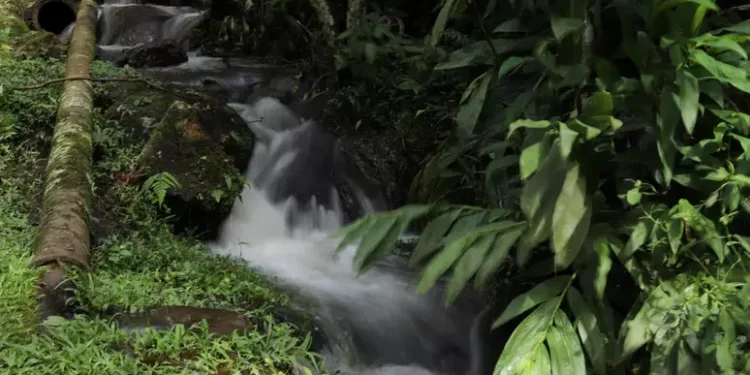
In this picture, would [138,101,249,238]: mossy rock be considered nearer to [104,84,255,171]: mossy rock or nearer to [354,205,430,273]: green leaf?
[104,84,255,171]: mossy rock

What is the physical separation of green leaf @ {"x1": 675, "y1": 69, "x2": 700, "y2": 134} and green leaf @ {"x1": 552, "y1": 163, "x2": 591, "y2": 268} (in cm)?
40

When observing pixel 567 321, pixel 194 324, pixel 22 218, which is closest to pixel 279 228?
pixel 22 218

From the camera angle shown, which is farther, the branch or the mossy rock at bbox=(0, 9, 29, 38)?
the mossy rock at bbox=(0, 9, 29, 38)

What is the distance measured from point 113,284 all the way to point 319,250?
1816mm

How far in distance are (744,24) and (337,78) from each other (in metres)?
4.28

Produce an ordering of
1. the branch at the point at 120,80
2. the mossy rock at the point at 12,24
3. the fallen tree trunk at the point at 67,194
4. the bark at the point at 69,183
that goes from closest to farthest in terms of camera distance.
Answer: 1. the fallen tree trunk at the point at 67,194
2. the bark at the point at 69,183
3. the branch at the point at 120,80
4. the mossy rock at the point at 12,24

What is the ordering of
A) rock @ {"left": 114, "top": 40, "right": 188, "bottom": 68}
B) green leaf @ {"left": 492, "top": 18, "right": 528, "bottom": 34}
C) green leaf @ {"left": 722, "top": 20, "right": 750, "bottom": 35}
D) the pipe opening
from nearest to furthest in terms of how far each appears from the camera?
green leaf @ {"left": 722, "top": 20, "right": 750, "bottom": 35}
green leaf @ {"left": 492, "top": 18, "right": 528, "bottom": 34}
rock @ {"left": 114, "top": 40, "right": 188, "bottom": 68}
the pipe opening

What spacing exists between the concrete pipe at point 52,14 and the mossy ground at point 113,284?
10.0 ft

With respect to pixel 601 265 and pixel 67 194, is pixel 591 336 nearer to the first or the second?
pixel 601 265

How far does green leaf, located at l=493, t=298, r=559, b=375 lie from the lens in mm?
2304

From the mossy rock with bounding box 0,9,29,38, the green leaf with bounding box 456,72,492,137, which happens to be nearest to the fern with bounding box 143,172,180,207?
the green leaf with bounding box 456,72,492,137

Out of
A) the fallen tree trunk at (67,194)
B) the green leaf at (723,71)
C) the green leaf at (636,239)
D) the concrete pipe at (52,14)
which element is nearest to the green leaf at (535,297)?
the green leaf at (636,239)

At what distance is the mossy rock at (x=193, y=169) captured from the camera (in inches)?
Answer: 174

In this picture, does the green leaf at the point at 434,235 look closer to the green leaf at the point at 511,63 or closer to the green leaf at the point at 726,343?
the green leaf at the point at 511,63
